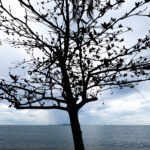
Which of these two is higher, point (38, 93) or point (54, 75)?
point (54, 75)

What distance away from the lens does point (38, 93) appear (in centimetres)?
647

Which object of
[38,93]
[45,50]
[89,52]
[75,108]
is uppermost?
→ [45,50]

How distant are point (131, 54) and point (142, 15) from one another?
1.23 m

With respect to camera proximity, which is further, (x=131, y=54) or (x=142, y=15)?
(x=131, y=54)

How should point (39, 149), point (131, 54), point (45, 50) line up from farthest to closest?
1. point (39, 149)
2. point (45, 50)
3. point (131, 54)

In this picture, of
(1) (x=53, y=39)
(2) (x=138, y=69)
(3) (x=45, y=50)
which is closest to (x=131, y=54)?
(2) (x=138, y=69)

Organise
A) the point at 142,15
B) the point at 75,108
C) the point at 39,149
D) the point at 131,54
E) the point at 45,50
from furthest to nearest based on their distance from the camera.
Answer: the point at 39,149 → the point at 45,50 → the point at 75,108 → the point at 131,54 → the point at 142,15

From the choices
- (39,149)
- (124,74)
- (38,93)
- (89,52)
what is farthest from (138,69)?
(39,149)

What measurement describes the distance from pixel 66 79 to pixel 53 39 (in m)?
1.39

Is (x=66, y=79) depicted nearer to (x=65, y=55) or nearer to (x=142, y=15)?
(x=65, y=55)

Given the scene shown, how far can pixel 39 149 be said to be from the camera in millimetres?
91062

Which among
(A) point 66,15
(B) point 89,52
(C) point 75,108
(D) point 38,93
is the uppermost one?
(A) point 66,15

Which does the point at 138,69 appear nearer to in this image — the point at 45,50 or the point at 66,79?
the point at 66,79

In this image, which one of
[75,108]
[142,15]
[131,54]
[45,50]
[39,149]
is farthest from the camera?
[39,149]
